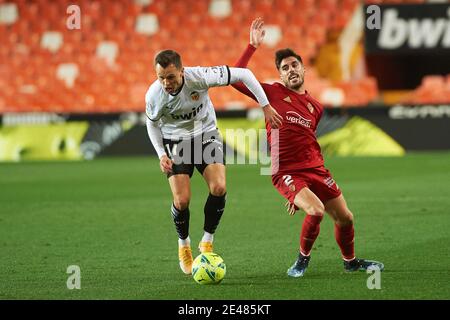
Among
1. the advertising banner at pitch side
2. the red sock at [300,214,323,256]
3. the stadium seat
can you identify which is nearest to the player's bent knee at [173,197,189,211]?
the red sock at [300,214,323,256]

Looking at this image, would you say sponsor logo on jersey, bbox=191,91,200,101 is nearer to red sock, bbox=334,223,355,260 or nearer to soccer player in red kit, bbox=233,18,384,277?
soccer player in red kit, bbox=233,18,384,277

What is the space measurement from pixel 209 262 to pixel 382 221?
367 centimetres

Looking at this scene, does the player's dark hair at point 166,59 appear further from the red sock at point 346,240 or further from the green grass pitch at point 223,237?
the red sock at point 346,240

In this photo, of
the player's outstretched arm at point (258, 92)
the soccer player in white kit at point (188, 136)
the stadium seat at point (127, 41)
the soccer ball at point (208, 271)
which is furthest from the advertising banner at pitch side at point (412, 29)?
the soccer ball at point (208, 271)

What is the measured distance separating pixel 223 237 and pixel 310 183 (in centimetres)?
226

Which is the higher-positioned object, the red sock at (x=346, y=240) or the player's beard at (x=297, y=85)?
the player's beard at (x=297, y=85)

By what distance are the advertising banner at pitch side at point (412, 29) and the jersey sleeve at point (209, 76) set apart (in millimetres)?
12348

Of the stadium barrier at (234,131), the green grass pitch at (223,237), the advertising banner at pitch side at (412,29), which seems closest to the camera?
the green grass pitch at (223,237)

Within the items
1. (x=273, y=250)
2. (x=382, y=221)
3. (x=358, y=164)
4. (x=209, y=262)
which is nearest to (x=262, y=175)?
(x=358, y=164)

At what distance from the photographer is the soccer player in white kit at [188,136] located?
272 inches

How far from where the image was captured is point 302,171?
680 cm

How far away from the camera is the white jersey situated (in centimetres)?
691

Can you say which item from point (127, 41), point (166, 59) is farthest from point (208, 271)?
point (127, 41)

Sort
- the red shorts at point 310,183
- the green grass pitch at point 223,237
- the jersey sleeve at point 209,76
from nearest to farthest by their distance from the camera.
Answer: the green grass pitch at point 223,237 < the red shorts at point 310,183 < the jersey sleeve at point 209,76
